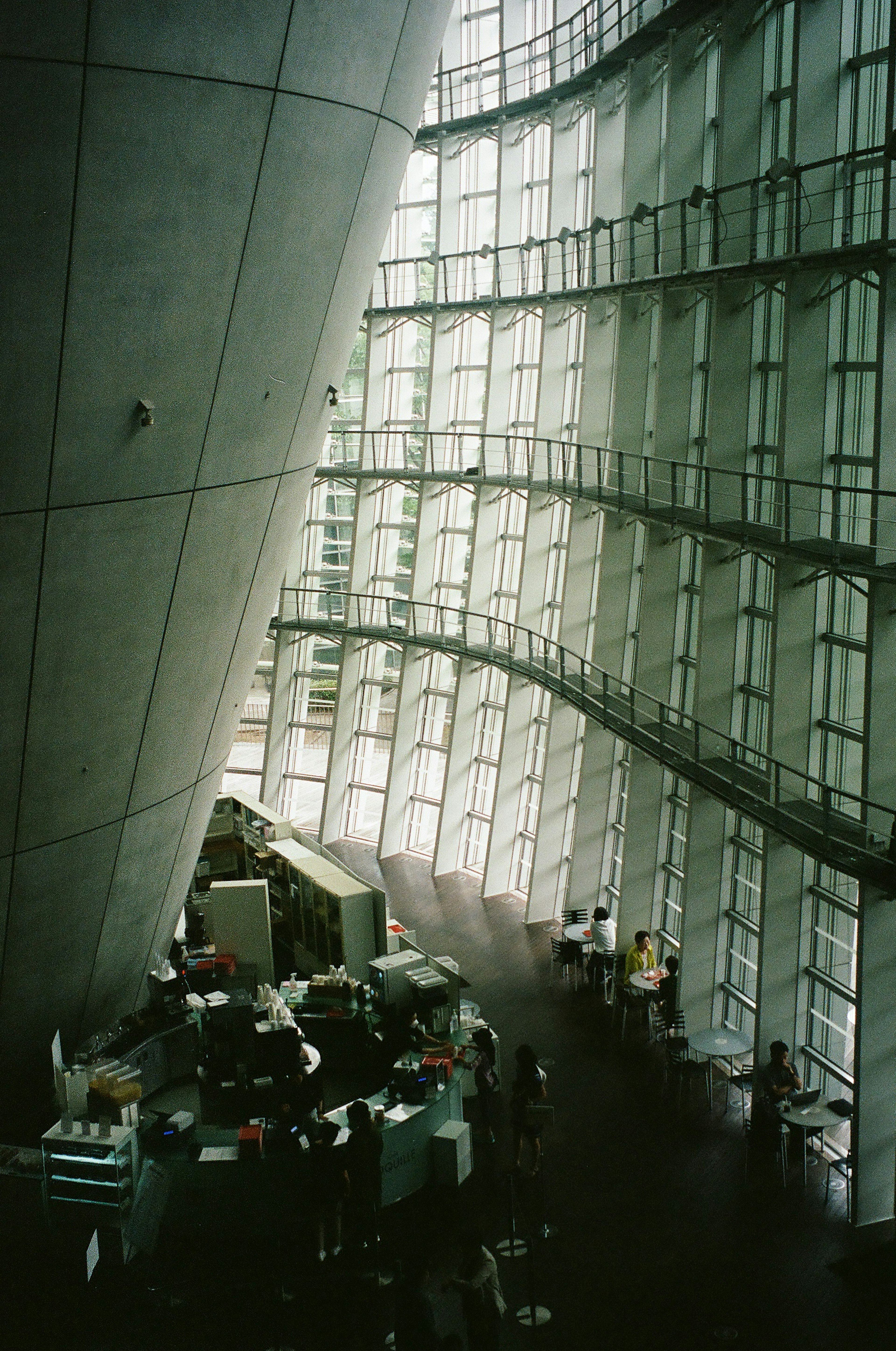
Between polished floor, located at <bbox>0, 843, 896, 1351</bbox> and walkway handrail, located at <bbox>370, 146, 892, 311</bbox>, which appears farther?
walkway handrail, located at <bbox>370, 146, 892, 311</bbox>

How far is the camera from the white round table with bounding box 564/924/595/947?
56.1 ft

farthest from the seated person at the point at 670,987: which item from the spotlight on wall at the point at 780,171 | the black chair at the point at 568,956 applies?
the spotlight on wall at the point at 780,171

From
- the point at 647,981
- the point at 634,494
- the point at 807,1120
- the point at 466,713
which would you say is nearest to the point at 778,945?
the point at 807,1120

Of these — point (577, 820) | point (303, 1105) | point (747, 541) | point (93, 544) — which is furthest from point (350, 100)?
point (577, 820)

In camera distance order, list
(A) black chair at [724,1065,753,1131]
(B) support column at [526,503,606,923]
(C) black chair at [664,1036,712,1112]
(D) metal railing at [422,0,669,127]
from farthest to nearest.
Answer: (B) support column at [526,503,606,923] < (D) metal railing at [422,0,669,127] < (C) black chair at [664,1036,712,1112] < (A) black chair at [724,1065,753,1131]

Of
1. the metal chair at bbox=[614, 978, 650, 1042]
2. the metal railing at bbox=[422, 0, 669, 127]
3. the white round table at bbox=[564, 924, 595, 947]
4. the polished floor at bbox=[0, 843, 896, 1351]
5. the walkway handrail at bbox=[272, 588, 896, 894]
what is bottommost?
the polished floor at bbox=[0, 843, 896, 1351]

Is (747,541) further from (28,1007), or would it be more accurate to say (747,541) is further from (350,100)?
(28,1007)

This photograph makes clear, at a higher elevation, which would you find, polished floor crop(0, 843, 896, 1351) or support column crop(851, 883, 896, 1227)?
support column crop(851, 883, 896, 1227)

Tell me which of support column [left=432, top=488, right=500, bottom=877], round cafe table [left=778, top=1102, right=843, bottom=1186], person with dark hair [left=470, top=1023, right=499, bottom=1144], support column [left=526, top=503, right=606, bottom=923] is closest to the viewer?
round cafe table [left=778, top=1102, right=843, bottom=1186]

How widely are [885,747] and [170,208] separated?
26.1 ft

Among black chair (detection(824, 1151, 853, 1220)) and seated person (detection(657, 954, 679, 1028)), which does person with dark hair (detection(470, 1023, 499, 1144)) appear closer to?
seated person (detection(657, 954, 679, 1028))

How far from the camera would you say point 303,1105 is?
38.3ft

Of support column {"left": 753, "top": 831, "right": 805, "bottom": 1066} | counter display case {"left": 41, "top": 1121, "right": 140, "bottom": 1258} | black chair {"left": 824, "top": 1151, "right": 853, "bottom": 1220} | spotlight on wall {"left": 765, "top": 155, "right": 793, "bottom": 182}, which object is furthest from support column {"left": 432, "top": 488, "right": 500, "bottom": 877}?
counter display case {"left": 41, "top": 1121, "right": 140, "bottom": 1258}

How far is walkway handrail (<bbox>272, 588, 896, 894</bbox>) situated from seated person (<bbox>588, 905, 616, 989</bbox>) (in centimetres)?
326
